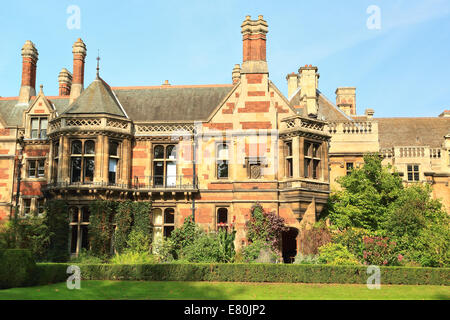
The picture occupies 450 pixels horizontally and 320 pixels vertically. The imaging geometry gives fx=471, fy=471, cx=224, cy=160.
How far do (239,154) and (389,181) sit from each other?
908cm

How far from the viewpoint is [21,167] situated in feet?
103

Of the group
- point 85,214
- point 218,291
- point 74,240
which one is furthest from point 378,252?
point 74,240

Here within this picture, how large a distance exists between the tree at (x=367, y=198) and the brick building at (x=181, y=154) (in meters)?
1.68

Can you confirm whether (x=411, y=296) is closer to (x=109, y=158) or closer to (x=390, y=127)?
(x=109, y=158)

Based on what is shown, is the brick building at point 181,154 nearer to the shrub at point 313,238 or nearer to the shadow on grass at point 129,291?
the shrub at point 313,238

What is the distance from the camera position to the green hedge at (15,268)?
1788 cm

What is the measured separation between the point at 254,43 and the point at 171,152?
28.3 ft

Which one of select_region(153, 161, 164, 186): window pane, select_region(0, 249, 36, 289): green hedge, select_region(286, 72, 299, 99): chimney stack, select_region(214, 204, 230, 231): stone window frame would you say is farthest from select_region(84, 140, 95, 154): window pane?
select_region(286, 72, 299, 99): chimney stack

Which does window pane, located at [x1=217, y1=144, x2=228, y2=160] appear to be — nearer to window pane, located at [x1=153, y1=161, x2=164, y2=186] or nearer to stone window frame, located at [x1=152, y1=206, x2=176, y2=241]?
window pane, located at [x1=153, y1=161, x2=164, y2=186]

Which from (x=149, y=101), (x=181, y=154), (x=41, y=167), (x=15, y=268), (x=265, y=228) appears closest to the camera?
(x=15, y=268)

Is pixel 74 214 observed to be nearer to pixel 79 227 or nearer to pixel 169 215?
pixel 79 227

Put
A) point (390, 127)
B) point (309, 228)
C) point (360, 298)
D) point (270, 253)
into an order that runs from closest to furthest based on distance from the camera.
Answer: point (360, 298), point (270, 253), point (309, 228), point (390, 127)

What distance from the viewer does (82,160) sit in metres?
27.5
